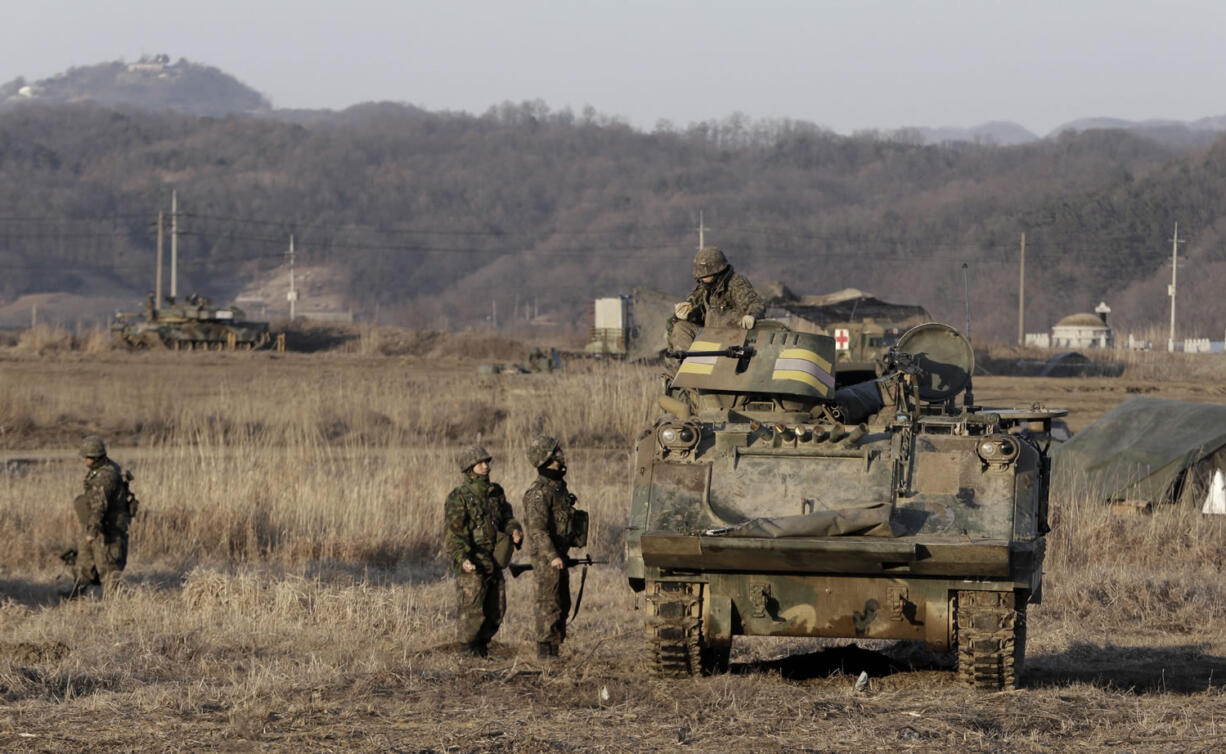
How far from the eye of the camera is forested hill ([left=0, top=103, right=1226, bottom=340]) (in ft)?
317

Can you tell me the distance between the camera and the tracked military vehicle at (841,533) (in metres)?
8.75

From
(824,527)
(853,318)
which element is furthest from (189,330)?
(824,527)

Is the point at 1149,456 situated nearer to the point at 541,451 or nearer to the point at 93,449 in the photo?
the point at 541,451

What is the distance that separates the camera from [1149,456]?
17.5 meters

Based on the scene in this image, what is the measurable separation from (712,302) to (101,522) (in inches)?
211

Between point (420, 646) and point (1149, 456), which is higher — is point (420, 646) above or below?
below

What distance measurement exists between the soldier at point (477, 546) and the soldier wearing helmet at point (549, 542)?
170 mm

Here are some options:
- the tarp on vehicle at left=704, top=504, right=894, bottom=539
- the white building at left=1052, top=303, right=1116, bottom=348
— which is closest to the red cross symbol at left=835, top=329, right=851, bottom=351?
the tarp on vehicle at left=704, top=504, right=894, bottom=539

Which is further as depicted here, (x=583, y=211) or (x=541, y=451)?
(x=583, y=211)

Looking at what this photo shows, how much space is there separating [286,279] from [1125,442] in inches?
4172

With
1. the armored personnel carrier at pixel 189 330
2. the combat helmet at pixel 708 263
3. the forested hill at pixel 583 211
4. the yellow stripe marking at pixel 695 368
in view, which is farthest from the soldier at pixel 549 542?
the forested hill at pixel 583 211

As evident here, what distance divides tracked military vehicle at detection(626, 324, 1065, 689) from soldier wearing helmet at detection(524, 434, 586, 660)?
1045 millimetres

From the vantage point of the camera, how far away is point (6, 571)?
15.2m

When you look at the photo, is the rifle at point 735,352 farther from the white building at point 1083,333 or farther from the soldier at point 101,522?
the white building at point 1083,333
